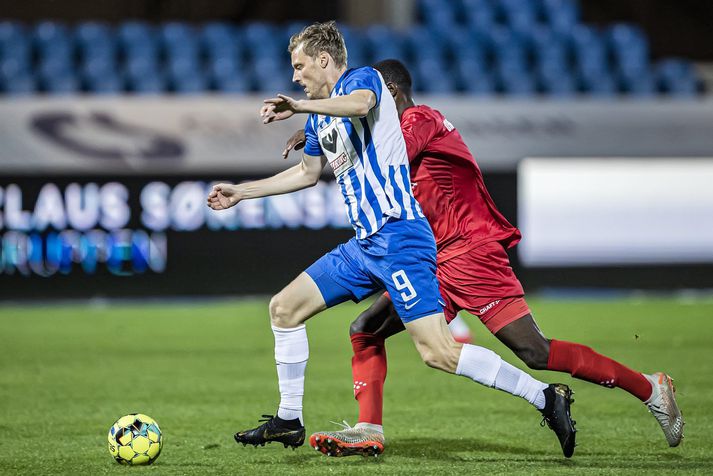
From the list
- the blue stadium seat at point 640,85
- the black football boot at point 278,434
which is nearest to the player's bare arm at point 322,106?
the black football boot at point 278,434

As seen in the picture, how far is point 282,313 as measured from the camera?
543cm

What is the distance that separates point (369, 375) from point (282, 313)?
61 centimetres

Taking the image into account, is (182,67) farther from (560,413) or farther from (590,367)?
(560,413)

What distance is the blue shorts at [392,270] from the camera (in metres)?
5.19

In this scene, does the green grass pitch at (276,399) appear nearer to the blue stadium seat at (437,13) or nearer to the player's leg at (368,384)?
the player's leg at (368,384)

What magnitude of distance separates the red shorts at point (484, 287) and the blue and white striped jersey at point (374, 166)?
17.0 inches

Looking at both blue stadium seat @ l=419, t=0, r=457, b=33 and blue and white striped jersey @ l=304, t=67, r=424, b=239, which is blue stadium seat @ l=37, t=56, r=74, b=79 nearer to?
blue stadium seat @ l=419, t=0, r=457, b=33

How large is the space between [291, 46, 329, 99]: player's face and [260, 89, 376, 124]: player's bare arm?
12.3 inches

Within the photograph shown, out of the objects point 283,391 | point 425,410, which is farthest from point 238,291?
point 283,391

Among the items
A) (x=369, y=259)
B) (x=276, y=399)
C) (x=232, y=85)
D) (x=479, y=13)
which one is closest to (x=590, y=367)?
(x=369, y=259)

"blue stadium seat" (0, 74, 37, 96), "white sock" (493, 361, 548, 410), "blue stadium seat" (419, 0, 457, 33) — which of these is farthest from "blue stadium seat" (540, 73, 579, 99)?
"white sock" (493, 361, 548, 410)

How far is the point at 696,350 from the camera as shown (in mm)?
9836

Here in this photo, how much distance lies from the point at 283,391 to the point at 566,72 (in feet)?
40.0

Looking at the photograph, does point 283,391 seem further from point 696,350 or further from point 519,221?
point 519,221
